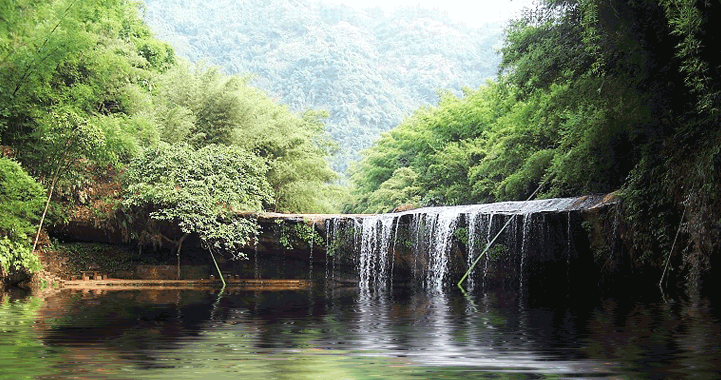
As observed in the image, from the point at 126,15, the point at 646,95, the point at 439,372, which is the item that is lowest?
the point at 439,372

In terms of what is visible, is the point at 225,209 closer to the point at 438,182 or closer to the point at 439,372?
the point at 438,182

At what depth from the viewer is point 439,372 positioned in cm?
481

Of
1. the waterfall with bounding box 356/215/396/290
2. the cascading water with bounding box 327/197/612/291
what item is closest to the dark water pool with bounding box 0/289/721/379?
the cascading water with bounding box 327/197/612/291

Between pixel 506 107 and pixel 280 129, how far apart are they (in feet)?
25.3

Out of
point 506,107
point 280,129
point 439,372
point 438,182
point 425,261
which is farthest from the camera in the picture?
point 438,182

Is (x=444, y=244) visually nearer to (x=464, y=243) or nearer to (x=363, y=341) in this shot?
(x=464, y=243)

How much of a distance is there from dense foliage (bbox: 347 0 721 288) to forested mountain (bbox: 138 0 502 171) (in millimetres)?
47406

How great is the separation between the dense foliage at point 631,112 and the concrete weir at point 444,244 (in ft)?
4.03

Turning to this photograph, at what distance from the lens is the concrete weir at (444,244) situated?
16656mm

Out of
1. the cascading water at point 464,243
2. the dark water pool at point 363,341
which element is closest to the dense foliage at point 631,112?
the cascading water at point 464,243

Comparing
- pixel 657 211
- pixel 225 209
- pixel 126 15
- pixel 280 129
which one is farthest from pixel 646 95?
pixel 126 15

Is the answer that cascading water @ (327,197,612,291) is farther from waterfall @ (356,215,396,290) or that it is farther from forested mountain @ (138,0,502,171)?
forested mountain @ (138,0,502,171)

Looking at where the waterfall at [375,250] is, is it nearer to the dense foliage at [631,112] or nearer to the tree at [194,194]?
the tree at [194,194]

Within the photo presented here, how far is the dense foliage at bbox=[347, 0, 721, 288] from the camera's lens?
38.8ft
